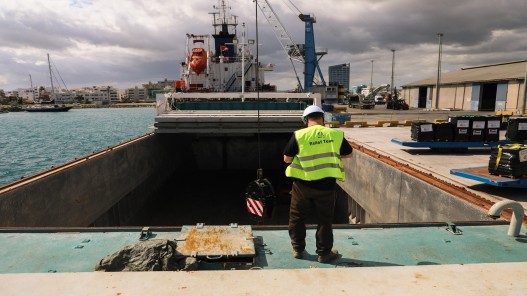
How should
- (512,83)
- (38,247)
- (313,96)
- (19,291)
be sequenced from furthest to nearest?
(512,83) < (313,96) < (38,247) < (19,291)

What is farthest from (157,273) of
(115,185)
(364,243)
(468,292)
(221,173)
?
(221,173)

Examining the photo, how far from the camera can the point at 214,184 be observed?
18828 millimetres

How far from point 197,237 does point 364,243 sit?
2.20m

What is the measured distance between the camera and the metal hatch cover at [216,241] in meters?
3.70

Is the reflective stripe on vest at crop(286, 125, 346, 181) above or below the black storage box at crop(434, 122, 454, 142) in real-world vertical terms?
above

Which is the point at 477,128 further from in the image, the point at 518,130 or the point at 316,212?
the point at 316,212

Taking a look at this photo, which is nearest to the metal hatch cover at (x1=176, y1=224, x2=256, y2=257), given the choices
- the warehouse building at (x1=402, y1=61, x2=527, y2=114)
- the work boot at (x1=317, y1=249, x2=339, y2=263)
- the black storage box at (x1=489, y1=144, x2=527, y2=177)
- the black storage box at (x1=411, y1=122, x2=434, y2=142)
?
the work boot at (x1=317, y1=249, x2=339, y2=263)

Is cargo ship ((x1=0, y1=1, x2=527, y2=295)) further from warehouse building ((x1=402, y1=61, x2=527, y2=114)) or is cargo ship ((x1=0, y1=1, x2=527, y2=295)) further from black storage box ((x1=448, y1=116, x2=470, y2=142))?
warehouse building ((x1=402, y1=61, x2=527, y2=114))

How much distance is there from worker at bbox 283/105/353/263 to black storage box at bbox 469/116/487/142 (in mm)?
9621

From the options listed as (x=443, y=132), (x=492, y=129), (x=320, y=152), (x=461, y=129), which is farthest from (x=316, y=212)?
(x=492, y=129)

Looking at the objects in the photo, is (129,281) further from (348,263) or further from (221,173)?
(221,173)

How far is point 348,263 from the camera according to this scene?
3.71 metres

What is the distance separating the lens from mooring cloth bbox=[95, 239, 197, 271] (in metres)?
3.28

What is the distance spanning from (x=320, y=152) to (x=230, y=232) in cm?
166
